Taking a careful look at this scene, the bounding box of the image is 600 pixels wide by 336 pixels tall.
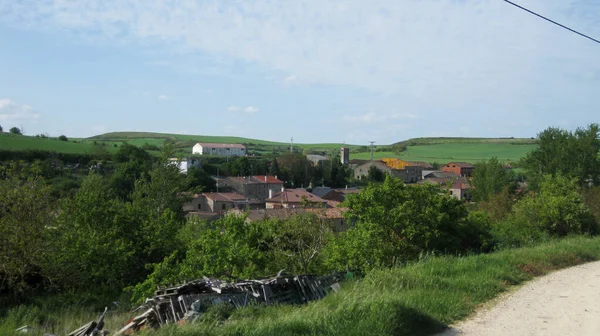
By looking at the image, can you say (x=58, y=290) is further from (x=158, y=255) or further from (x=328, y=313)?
(x=328, y=313)

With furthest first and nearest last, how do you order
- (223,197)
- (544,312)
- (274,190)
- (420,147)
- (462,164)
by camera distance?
(420,147), (462,164), (274,190), (223,197), (544,312)

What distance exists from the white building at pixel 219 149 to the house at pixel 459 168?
175 ft

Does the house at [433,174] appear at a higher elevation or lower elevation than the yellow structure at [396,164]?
lower

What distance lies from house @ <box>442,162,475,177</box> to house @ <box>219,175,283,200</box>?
40.0m

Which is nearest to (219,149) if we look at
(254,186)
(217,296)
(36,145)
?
(254,186)

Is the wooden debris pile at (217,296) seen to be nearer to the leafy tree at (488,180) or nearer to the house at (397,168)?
the leafy tree at (488,180)

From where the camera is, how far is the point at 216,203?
219 feet

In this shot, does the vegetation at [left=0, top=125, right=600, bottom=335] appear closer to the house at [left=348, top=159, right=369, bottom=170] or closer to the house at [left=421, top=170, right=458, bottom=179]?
the house at [left=421, top=170, right=458, bottom=179]

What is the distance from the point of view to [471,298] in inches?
388

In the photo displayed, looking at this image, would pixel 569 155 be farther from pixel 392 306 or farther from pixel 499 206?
pixel 392 306

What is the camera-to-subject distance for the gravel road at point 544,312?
8.17 meters

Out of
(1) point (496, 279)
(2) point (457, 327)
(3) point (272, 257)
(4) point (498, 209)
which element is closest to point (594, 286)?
(1) point (496, 279)

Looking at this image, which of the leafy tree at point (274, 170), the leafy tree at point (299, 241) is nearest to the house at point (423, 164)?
the leafy tree at point (274, 170)

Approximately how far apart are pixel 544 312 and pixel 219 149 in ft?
414
